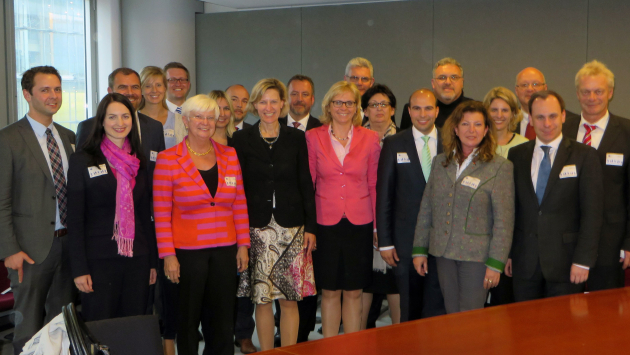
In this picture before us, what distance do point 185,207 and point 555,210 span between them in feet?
6.38

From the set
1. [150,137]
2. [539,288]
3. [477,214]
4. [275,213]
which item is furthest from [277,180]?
[539,288]

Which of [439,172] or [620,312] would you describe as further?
[439,172]

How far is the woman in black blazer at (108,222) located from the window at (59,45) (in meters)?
3.46

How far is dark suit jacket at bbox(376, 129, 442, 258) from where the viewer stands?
10.9 feet

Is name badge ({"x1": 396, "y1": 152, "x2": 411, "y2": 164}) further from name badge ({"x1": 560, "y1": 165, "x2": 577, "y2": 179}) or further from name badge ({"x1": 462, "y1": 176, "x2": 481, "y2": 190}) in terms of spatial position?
name badge ({"x1": 560, "y1": 165, "x2": 577, "y2": 179})

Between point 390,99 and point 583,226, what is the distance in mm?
1548

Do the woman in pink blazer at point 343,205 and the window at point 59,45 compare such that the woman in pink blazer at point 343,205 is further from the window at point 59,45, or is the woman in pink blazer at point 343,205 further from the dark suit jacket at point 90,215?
the window at point 59,45

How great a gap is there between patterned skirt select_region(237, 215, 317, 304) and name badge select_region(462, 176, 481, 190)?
1.00 m

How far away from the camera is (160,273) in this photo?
329cm

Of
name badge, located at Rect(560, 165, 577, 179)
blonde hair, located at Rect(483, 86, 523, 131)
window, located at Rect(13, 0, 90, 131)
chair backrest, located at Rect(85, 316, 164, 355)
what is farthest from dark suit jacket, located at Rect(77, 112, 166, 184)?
window, located at Rect(13, 0, 90, 131)

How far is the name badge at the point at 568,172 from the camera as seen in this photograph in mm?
2896

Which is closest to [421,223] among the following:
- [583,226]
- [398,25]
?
[583,226]

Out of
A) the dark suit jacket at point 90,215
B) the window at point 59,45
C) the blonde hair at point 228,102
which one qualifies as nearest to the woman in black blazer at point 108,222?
the dark suit jacket at point 90,215

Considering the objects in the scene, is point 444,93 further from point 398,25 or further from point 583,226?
point 398,25
